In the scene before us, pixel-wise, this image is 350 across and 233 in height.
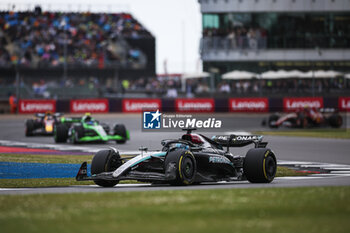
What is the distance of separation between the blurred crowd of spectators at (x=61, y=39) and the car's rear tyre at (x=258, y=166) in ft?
128

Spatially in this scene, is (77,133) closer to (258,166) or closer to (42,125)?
(42,125)

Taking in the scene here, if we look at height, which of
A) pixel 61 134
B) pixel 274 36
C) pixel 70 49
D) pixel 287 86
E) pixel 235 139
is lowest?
pixel 61 134

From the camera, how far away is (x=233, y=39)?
49844mm

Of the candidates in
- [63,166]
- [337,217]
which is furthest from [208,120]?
[337,217]

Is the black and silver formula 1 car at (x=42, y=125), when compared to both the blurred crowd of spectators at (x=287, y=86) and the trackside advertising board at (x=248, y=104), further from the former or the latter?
the blurred crowd of spectators at (x=287, y=86)

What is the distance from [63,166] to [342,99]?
95.5ft

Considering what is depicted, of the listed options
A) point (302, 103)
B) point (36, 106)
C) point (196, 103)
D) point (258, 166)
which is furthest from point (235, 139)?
point (196, 103)

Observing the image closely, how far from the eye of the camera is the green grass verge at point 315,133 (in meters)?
26.6

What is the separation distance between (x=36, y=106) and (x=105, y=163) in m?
30.6

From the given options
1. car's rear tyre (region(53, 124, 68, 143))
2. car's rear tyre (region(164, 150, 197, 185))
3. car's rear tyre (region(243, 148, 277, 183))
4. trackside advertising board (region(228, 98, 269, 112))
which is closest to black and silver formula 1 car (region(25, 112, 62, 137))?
car's rear tyre (region(53, 124, 68, 143))

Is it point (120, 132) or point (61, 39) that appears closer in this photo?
point (120, 132)

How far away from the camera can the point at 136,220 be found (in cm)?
627

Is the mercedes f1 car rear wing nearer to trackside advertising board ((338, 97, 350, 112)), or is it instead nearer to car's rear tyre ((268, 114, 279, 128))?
car's rear tyre ((268, 114, 279, 128))

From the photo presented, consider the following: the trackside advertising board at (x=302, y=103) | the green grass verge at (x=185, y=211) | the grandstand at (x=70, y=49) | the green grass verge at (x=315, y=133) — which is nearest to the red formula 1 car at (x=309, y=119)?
the green grass verge at (x=315, y=133)
